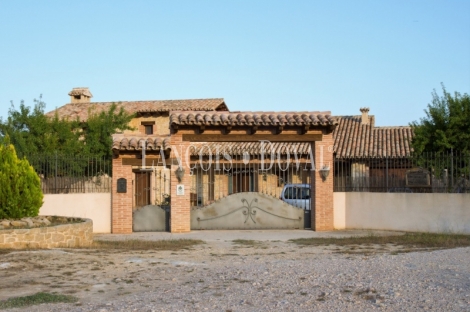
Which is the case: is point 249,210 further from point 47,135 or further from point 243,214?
point 47,135

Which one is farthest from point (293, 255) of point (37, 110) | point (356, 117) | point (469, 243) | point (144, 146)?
point (356, 117)

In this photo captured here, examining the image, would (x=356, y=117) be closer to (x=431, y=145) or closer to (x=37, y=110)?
(x=431, y=145)

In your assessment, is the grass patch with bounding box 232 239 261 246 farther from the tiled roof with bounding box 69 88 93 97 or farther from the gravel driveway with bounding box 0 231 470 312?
the tiled roof with bounding box 69 88 93 97

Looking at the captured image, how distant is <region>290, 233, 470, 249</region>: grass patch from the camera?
14572 millimetres

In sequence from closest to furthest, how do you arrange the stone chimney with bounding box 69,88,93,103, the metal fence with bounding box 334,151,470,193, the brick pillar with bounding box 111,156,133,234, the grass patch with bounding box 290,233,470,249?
the grass patch with bounding box 290,233,470,249, the metal fence with bounding box 334,151,470,193, the brick pillar with bounding box 111,156,133,234, the stone chimney with bounding box 69,88,93,103

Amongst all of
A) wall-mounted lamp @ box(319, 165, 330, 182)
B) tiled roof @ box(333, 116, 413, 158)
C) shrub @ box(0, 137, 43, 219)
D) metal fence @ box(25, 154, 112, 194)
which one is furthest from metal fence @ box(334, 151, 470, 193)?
tiled roof @ box(333, 116, 413, 158)

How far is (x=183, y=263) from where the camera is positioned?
449 inches

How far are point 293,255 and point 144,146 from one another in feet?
23.3

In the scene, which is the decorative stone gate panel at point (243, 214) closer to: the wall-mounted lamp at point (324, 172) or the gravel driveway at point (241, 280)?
the wall-mounted lamp at point (324, 172)

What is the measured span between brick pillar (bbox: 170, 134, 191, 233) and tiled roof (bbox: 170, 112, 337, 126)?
2.27ft

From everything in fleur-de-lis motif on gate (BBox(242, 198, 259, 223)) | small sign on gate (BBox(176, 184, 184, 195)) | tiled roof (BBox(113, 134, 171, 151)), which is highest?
tiled roof (BBox(113, 134, 171, 151))

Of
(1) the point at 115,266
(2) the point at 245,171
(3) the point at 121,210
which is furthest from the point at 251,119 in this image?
(1) the point at 115,266

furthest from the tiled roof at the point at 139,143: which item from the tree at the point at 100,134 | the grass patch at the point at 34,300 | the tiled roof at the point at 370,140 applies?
the tiled roof at the point at 370,140

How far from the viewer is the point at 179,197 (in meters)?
18.2
